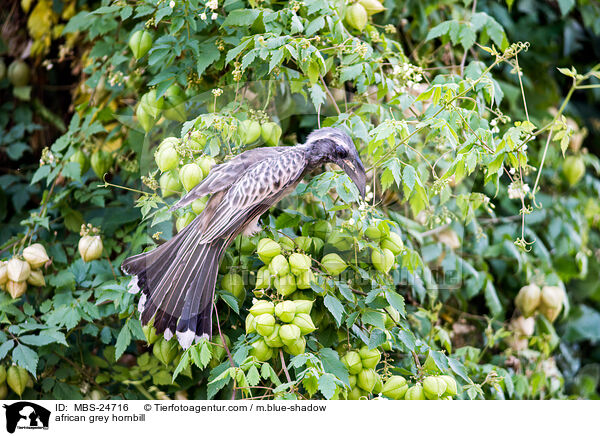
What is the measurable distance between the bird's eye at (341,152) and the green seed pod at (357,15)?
1.21ft

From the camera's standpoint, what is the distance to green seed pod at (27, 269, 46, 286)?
1.32m

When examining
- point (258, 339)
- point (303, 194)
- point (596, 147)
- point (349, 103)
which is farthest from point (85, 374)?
point (596, 147)

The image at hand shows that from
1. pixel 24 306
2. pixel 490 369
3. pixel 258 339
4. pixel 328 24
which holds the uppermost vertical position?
pixel 328 24

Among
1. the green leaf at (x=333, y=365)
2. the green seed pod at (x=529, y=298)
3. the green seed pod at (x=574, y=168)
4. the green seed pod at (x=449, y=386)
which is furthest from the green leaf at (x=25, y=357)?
the green seed pod at (x=574, y=168)

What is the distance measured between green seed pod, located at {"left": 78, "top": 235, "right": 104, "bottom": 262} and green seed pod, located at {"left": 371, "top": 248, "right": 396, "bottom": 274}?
65 cm

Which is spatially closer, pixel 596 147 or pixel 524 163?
pixel 524 163

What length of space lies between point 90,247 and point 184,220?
415mm

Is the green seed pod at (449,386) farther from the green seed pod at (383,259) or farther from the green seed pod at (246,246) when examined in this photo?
the green seed pod at (246,246)

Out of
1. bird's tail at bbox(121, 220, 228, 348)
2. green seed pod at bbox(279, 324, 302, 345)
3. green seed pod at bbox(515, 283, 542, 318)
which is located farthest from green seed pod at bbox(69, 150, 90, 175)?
green seed pod at bbox(515, 283, 542, 318)

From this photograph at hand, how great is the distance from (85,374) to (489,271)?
4.11 ft

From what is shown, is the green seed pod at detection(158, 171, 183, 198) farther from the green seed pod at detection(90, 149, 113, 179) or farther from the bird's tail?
the green seed pod at detection(90, 149, 113, 179)

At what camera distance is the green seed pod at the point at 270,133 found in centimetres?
104

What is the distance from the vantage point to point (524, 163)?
1.03 metres

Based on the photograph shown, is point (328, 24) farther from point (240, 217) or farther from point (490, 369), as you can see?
point (490, 369)
